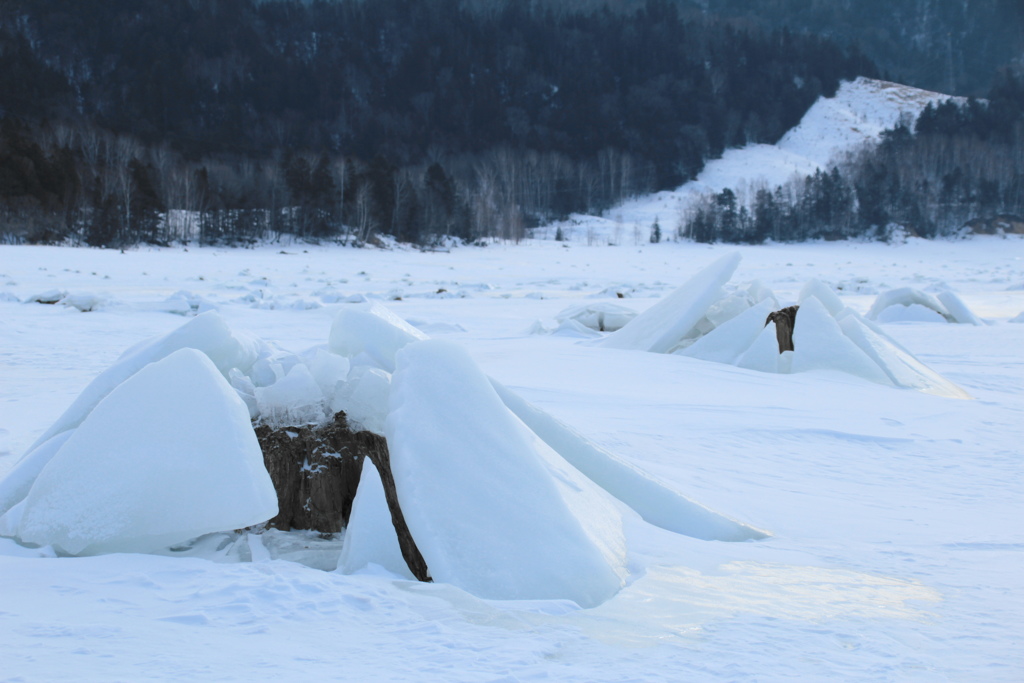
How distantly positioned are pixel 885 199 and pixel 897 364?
47304mm

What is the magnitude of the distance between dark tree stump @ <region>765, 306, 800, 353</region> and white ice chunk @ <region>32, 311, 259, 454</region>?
4.40 metres

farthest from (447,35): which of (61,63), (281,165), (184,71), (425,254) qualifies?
(425,254)

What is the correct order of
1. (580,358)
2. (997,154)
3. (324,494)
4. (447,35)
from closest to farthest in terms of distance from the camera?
1. (324,494)
2. (580,358)
3. (997,154)
4. (447,35)

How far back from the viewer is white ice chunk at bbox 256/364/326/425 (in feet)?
8.79

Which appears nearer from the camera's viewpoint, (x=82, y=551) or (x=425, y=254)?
(x=82, y=551)

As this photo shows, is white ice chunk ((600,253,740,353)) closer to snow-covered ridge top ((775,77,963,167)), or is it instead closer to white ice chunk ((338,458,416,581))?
white ice chunk ((338,458,416,581))

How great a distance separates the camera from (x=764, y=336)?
599 centimetres

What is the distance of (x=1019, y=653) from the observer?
163 cm

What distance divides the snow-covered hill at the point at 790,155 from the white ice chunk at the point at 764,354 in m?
38.5

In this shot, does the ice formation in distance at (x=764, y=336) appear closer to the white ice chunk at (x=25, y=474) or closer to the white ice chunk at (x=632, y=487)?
the white ice chunk at (x=632, y=487)

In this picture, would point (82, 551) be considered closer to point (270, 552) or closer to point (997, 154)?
point (270, 552)

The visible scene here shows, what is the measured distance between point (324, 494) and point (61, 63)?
7650 centimetres

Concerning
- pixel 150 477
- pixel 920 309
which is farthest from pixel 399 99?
pixel 150 477

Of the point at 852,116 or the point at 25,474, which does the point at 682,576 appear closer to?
the point at 25,474
